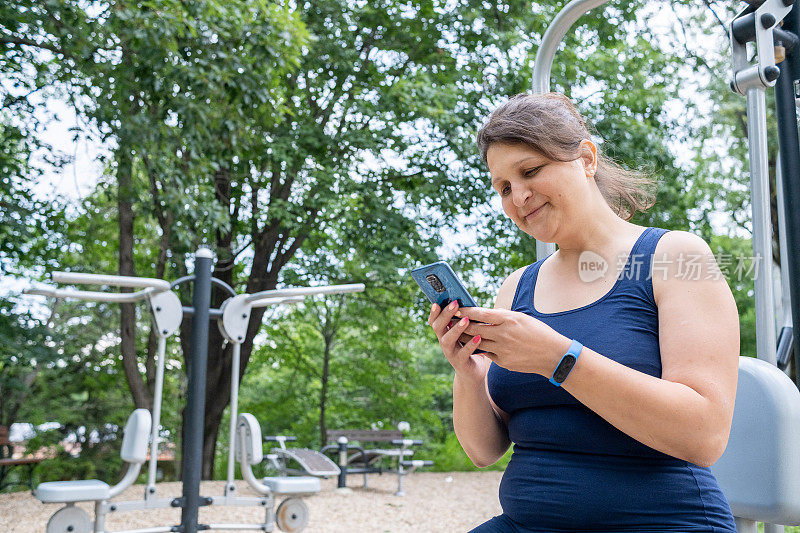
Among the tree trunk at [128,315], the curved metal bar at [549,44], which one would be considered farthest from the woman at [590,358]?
the tree trunk at [128,315]

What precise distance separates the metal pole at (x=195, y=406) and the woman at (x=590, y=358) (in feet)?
9.58

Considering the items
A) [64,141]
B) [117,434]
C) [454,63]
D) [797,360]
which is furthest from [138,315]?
[797,360]

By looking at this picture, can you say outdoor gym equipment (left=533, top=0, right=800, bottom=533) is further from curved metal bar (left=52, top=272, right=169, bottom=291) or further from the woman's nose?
curved metal bar (left=52, top=272, right=169, bottom=291)

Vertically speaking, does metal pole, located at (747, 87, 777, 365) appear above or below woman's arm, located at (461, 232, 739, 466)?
above

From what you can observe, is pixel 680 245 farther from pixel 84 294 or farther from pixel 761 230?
pixel 84 294

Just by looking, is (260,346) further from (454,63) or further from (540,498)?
(540,498)

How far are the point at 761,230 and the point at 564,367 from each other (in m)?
0.88

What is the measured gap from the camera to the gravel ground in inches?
227

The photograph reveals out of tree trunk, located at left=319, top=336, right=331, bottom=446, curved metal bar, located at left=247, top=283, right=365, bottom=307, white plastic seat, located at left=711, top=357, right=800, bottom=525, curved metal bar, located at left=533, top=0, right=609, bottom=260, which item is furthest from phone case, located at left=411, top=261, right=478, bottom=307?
tree trunk, located at left=319, top=336, right=331, bottom=446

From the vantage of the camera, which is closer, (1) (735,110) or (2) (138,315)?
(1) (735,110)

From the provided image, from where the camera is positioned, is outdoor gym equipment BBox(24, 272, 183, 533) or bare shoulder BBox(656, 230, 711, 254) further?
outdoor gym equipment BBox(24, 272, 183, 533)

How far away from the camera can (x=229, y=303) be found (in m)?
4.37

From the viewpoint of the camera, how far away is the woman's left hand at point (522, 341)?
1.00 metres

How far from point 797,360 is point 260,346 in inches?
419
